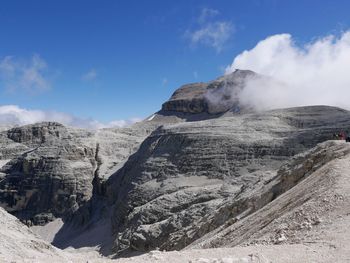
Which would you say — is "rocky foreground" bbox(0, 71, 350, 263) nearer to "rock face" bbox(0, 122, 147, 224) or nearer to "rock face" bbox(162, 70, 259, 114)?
"rock face" bbox(0, 122, 147, 224)

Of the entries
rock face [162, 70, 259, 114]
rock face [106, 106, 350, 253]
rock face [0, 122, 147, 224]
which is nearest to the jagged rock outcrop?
rock face [106, 106, 350, 253]

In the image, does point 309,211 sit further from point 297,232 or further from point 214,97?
point 214,97

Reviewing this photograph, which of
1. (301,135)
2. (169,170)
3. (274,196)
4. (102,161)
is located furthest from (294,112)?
(274,196)

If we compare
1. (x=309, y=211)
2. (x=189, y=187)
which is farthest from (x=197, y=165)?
(x=309, y=211)

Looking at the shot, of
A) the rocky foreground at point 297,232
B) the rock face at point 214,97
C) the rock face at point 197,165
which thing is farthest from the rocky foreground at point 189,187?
the rock face at point 214,97

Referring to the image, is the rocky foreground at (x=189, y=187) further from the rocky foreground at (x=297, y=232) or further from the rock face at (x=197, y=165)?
the rock face at (x=197, y=165)
